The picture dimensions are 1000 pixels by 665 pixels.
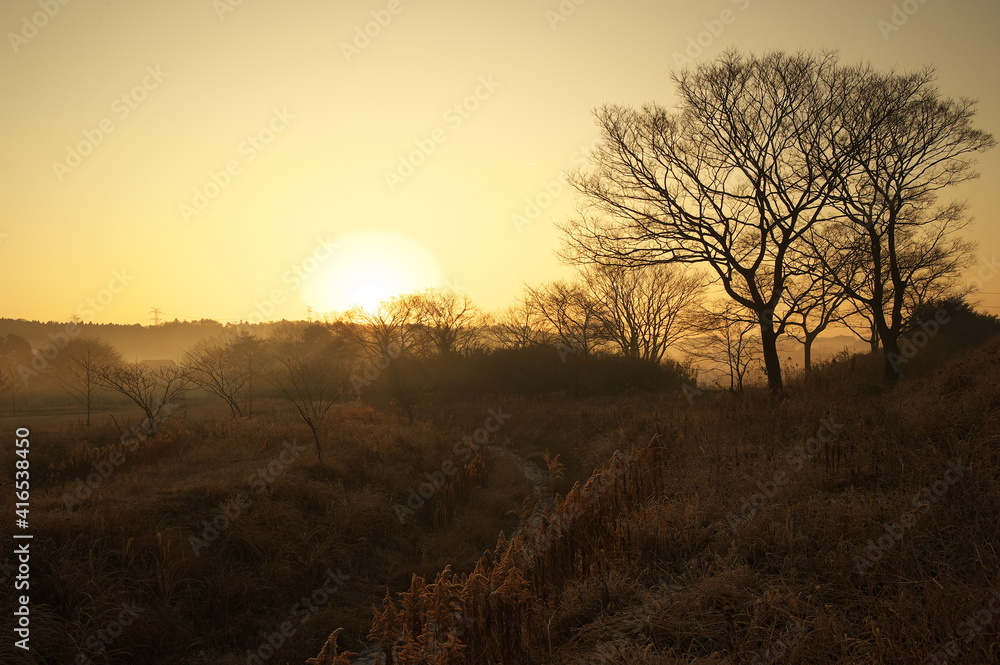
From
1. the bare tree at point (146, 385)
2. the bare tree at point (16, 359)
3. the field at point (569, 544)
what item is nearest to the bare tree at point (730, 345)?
the field at point (569, 544)

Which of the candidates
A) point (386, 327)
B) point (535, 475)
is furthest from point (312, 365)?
point (535, 475)

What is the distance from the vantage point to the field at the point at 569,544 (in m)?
3.49

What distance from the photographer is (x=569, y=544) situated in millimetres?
5438

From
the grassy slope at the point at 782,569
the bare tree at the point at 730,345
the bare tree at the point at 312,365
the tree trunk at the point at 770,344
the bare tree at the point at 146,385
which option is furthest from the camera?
the bare tree at the point at 312,365

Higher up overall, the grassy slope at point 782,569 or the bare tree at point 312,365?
the bare tree at point 312,365

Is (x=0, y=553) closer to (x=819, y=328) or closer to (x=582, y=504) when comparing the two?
(x=582, y=504)

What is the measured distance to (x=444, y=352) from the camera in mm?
35094

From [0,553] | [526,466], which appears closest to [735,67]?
[526,466]

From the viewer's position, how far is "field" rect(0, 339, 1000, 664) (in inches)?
137

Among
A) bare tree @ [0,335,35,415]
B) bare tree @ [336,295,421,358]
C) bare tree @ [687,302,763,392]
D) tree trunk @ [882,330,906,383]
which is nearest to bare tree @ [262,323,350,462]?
bare tree @ [336,295,421,358]

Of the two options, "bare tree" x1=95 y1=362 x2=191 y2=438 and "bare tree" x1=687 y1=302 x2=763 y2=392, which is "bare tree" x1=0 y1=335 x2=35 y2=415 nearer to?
"bare tree" x1=95 y1=362 x2=191 y2=438

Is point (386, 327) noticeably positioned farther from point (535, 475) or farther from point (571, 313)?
point (535, 475)

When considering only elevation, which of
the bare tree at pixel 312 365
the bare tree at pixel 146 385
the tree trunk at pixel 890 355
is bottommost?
the tree trunk at pixel 890 355

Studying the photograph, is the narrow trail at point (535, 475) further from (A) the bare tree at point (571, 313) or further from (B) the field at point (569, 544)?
(A) the bare tree at point (571, 313)
